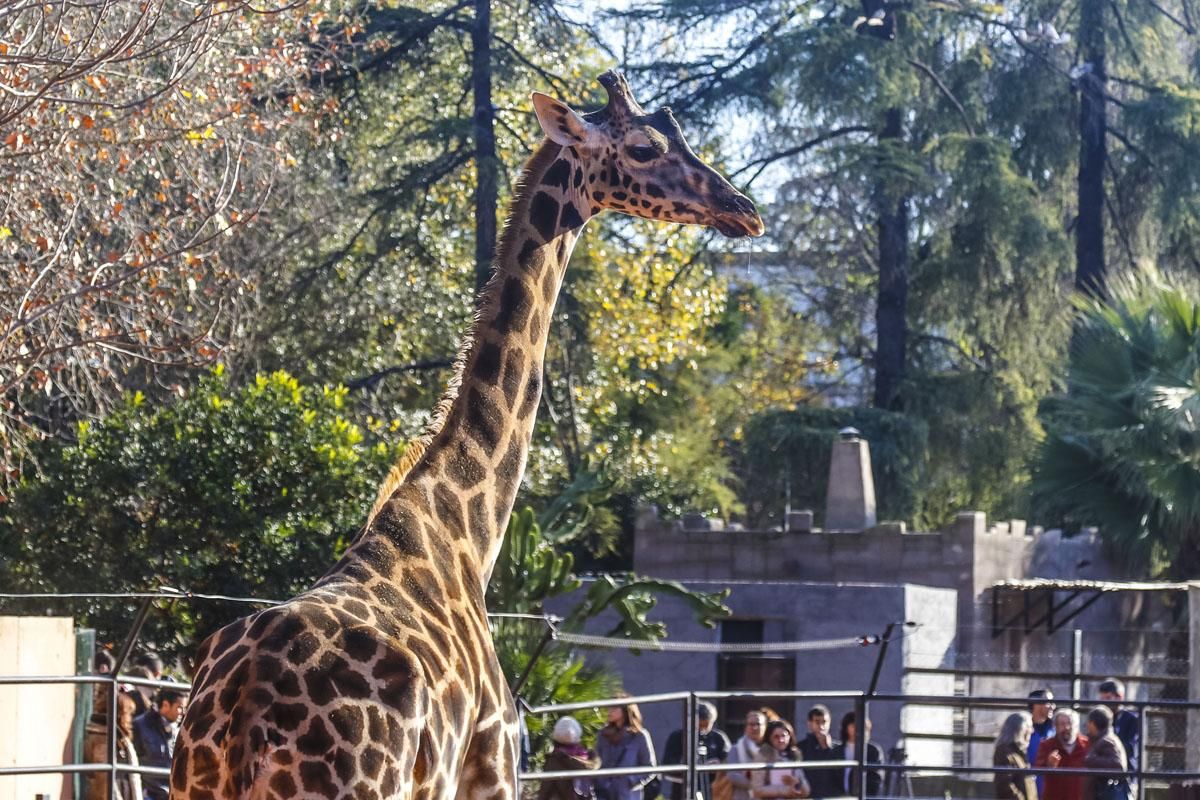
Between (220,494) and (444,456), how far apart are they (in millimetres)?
9683

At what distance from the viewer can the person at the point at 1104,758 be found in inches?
496

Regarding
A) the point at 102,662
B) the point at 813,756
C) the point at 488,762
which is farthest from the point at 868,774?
the point at 488,762

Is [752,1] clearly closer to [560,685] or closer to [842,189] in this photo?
[842,189]

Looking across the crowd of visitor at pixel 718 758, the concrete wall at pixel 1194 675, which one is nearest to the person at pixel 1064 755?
the crowd of visitor at pixel 718 758

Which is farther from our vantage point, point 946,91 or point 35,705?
point 946,91

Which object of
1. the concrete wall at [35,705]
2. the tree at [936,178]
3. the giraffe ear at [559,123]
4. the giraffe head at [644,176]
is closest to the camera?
the giraffe ear at [559,123]

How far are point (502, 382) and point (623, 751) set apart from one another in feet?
19.4

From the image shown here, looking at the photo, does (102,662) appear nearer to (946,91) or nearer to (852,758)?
(852,758)

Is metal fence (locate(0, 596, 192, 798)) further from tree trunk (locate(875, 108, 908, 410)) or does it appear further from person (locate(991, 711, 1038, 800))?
tree trunk (locate(875, 108, 908, 410))

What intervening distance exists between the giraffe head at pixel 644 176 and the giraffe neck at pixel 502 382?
4.1 inches

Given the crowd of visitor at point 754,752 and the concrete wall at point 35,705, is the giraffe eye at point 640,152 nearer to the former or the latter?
the crowd of visitor at point 754,752

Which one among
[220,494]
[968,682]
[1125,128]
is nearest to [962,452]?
[1125,128]

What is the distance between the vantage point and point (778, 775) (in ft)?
43.9

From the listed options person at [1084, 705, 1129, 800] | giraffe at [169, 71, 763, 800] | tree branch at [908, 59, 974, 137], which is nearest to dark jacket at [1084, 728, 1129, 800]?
person at [1084, 705, 1129, 800]
